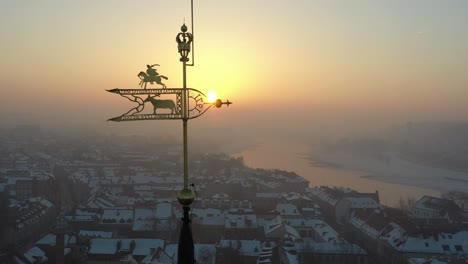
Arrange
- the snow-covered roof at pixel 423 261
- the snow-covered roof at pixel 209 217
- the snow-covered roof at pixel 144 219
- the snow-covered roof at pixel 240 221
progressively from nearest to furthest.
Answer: the snow-covered roof at pixel 423 261 → the snow-covered roof at pixel 144 219 → the snow-covered roof at pixel 240 221 → the snow-covered roof at pixel 209 217

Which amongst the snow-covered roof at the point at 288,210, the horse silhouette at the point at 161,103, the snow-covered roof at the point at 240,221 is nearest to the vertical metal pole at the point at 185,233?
the horse silhouette at the point at 161,103

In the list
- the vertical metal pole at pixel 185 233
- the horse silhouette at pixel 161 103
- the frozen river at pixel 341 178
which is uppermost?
the horse silhouette at pixel 161 103

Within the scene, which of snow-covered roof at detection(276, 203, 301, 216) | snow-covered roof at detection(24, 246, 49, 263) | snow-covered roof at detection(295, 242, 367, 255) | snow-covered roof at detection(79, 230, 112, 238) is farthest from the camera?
snow-covered roof at detection(276, 203, 301, 216)

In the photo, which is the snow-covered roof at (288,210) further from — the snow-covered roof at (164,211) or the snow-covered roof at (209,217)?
the snow-covered roof at (164,211)

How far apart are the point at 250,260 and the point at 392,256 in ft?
25.4

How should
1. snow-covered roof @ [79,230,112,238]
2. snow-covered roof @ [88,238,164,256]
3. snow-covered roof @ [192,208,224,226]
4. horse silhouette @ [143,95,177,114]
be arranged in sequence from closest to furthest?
horse silhouette @ [143,95,177,114] → snow-covered roof @ [88,238,164,256] → snow-covered roof @ [79,230,112,238] → snow-covered roof @ [192,208,224,226]

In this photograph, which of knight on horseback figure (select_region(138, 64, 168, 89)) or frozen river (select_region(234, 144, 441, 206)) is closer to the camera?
knight on horseback figure (select_region(138, 64, 168, 89))

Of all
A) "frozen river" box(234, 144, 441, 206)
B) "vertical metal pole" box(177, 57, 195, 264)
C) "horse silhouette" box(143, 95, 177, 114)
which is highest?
"horse silhouette" box(143, 95, 177, 114)

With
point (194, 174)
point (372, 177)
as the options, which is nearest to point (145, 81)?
point (194, 174)

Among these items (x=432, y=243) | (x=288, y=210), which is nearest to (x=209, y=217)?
(x=288, y=210)

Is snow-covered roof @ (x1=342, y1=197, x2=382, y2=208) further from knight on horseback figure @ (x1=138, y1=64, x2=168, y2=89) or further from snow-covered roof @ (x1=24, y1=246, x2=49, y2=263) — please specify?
knight on horseback figure @ (x1=138, y1=64, x2=168, y2=89)

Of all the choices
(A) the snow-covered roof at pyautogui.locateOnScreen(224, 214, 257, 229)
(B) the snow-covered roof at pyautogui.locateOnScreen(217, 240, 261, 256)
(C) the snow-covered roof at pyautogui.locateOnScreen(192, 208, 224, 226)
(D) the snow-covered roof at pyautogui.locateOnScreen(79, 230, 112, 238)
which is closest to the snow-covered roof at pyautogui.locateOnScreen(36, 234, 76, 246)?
(D) the snow-covered roof at pyautogui.locateOnScreen(79, 230, 112, 238)

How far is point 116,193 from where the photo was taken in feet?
131

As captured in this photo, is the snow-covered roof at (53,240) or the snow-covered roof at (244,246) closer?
the snow-covered roof at (244,246)
